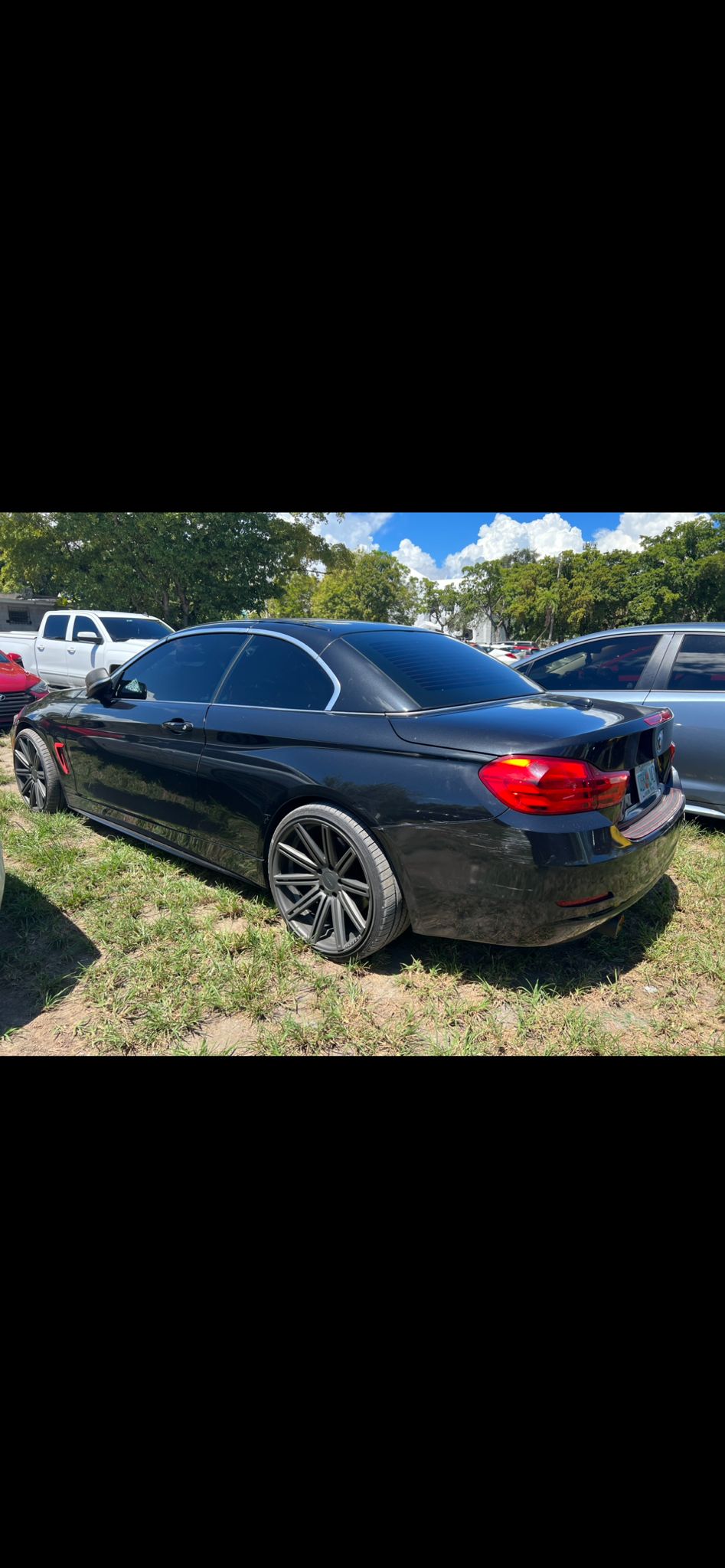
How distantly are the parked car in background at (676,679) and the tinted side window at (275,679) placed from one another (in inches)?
85.5

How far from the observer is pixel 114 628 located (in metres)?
10.4

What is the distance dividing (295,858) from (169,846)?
105cm

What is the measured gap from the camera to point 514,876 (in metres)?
2.32

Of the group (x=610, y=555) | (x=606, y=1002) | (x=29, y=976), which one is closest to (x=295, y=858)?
(x=29, y=976)

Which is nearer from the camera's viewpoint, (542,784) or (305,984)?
(542,784)

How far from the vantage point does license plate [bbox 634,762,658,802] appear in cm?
271

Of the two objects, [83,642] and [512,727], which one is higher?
[83,642]

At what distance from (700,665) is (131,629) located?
350 inches

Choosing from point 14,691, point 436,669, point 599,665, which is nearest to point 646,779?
point 436,669

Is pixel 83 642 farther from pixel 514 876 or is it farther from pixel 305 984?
pixel 514 876

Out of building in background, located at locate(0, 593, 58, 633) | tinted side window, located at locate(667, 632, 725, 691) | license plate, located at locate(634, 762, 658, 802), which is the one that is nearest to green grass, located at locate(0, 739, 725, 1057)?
license plate, located at locate(634, 762, 658, 802)

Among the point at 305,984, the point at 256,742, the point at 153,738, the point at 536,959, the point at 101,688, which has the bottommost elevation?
the point at 305,984

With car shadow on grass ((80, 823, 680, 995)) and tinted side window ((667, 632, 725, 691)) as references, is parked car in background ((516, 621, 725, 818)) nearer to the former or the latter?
tinted side window ((667, 632, 725, 691))

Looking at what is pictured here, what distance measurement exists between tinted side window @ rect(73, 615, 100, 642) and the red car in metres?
2.46
